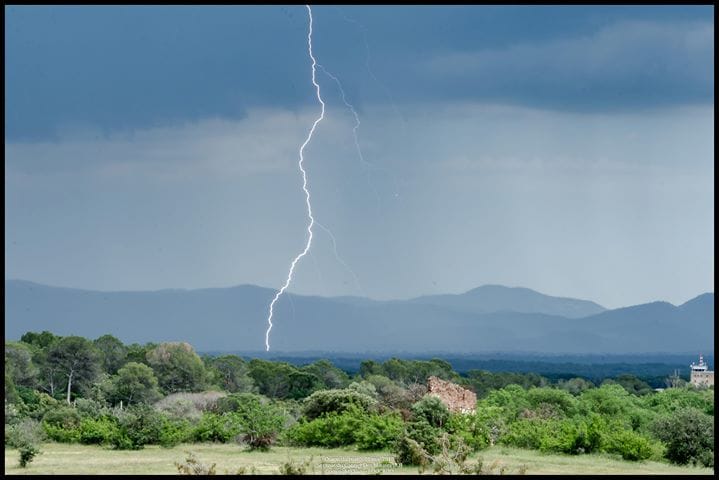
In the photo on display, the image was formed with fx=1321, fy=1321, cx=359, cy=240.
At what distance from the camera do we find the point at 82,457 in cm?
2056

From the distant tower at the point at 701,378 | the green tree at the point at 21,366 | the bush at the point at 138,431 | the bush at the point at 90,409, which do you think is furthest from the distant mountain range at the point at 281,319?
the bush at the point at 138,431

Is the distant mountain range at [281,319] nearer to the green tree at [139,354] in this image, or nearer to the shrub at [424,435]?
the green tree at [139,354]

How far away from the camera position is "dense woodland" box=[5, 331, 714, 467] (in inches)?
826

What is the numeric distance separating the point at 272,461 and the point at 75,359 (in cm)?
1787

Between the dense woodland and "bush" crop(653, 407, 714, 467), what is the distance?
2 cm

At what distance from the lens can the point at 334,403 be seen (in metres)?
24.9

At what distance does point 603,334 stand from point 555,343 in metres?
9.29

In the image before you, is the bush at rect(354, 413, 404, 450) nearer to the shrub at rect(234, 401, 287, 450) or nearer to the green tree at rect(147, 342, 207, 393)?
the shrub at rect(234, 401, 287, 450)

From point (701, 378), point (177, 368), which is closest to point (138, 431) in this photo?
point (177, 368)

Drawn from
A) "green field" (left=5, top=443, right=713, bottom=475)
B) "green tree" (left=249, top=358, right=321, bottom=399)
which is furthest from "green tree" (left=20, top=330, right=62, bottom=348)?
"green field" (left=5, top=443, right=713, bottom=475)

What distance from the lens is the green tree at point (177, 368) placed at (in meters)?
35.5

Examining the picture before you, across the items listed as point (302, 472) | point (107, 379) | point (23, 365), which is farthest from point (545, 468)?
point (23, 365)

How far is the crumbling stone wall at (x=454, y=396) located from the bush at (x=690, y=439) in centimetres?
450

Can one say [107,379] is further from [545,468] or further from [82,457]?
[545,468]
